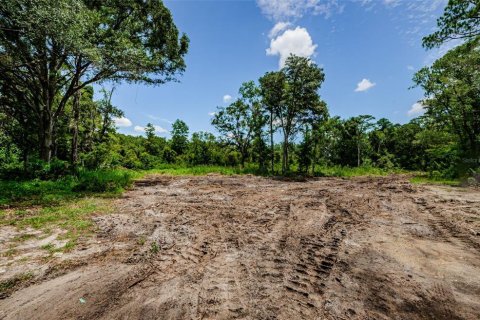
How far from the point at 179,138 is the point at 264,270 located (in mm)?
40732

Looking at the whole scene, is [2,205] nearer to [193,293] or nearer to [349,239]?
[193,293]

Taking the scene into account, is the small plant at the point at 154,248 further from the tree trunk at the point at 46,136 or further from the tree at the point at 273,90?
the tree at the point at 273,90

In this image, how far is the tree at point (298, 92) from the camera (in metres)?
18.8

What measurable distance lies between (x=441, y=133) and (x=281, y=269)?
24057 mm

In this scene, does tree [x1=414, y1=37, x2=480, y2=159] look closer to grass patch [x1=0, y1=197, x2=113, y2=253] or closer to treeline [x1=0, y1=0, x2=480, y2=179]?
treeline [x1=0, y1=0, x2=480, y2=179]

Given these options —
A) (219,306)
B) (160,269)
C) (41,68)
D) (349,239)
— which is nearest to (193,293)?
(219,306)

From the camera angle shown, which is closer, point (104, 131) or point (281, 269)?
point (281, 269)

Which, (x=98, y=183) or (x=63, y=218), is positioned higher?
(x=98, y=183)

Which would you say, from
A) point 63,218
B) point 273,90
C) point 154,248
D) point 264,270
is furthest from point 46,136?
point 273,90

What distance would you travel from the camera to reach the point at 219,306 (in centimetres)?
234

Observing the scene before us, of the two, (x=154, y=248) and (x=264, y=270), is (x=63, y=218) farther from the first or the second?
(x=264, y=270)

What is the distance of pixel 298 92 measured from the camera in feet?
64.4

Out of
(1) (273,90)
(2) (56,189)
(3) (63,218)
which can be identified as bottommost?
(3) (63,218)

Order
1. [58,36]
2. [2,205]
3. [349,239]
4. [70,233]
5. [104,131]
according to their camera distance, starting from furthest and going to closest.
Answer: [104,131], [58,36], [2,205], [70,233], [349,239]
